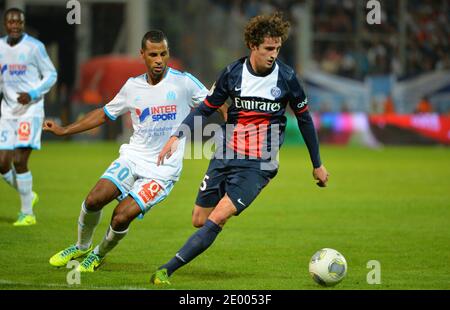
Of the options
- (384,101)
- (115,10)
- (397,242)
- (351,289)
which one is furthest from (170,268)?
(115,10)

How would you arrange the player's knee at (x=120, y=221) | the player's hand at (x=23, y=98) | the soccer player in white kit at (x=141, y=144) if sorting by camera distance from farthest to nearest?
the player's hand at (x=23, y=98), the soccer player in white kit at (x=141, y=144), the player's knee at (x=120, y=221)

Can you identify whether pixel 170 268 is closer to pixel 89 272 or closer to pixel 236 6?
pixel 89 272

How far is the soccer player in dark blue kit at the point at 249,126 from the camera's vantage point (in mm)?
8070

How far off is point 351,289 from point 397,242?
3.14 m

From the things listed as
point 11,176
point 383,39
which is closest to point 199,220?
point 11,176

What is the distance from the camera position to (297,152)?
26047mm

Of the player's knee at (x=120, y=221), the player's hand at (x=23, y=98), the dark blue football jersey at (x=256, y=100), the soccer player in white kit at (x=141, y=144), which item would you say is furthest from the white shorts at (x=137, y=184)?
the player's hand at (x=23, y=98)

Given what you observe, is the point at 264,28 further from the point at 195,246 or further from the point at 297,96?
the point at 195,246

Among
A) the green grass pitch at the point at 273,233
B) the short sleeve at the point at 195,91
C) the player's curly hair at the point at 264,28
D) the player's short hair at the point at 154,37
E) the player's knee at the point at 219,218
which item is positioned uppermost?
the player's curly hair at the point at 264,28

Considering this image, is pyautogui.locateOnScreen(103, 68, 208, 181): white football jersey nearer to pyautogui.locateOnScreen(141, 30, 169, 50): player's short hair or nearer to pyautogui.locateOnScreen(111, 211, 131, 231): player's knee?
pyautogui.locateOnScreen(141, 30, 169, 50): player's short hair

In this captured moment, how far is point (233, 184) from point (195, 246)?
26.8 inches

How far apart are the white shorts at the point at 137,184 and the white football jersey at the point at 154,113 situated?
0.07 metres

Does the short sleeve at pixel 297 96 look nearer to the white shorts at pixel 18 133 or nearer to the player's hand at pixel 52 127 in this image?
the player's hand at pixel 52 127

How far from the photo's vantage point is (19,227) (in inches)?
464
